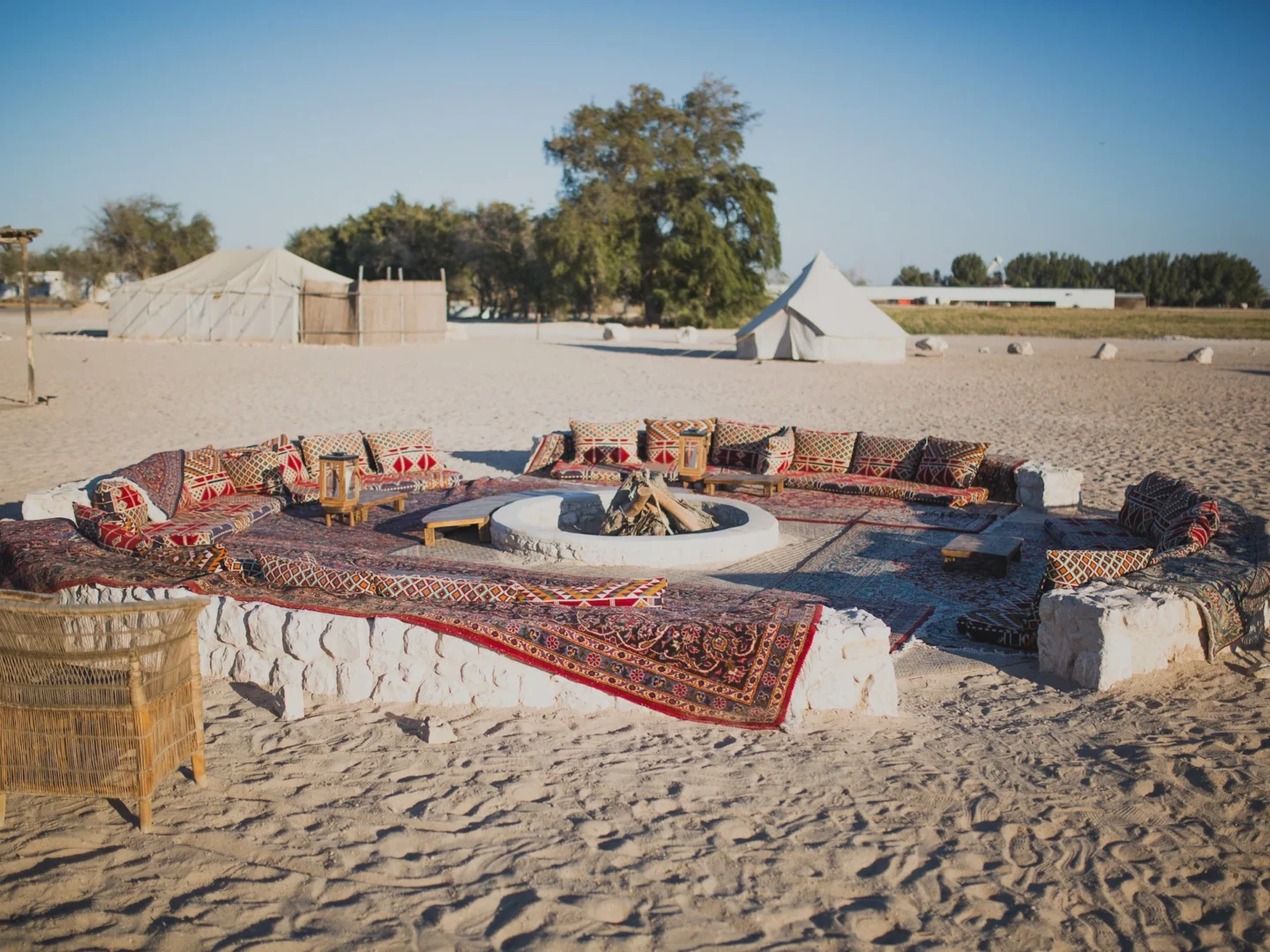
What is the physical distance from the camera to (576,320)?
4344 centimetres

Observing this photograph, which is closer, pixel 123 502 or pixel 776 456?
pixel 123 502

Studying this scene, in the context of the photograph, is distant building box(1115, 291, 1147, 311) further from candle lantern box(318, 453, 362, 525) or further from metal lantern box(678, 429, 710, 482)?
candle lantern box(318, 453, 362, 525)

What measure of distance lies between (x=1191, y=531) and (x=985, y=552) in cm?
121

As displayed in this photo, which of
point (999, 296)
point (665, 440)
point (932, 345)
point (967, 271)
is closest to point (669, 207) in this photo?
point (932, 345)

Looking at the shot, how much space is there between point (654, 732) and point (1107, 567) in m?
2.88

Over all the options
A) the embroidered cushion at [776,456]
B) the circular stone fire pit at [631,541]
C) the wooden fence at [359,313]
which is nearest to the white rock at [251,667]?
the circular stone fire pit at [631,541]

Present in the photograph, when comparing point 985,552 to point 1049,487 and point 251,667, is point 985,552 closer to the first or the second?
point 1049,487

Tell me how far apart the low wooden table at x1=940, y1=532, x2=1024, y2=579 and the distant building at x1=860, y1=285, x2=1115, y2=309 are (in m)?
68.8

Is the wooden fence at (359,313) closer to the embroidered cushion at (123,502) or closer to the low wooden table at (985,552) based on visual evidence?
the embroidered cushion at (123,502)

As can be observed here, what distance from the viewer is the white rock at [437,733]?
459 centimetres

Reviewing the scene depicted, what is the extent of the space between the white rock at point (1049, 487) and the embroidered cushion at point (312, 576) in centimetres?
581

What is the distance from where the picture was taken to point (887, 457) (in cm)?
987

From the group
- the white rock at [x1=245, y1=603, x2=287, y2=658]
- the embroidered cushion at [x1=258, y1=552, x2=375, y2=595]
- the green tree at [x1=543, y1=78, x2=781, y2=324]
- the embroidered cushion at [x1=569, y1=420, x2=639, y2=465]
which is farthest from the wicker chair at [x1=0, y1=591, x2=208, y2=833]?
the green tree at [x1=543, y1=78, x2=781, y2=324]

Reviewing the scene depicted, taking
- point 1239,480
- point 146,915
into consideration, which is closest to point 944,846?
point 146,915
